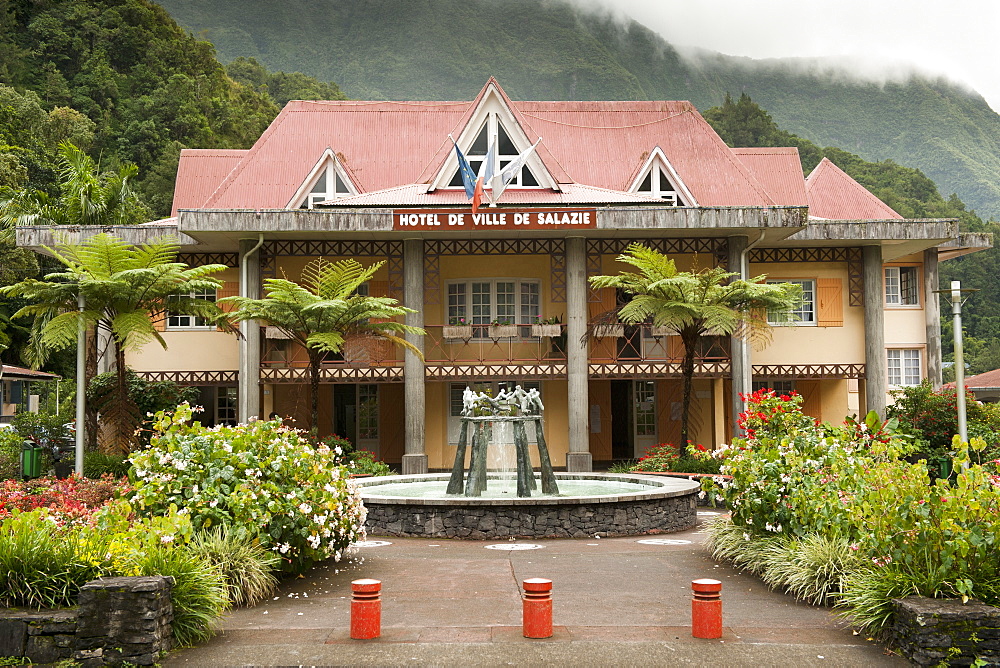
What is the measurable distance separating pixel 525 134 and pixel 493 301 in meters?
4.37

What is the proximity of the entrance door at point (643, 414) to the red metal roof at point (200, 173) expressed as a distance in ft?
→ 43.7

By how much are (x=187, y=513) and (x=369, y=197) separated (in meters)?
16.4

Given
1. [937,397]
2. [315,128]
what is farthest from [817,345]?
[315,128]

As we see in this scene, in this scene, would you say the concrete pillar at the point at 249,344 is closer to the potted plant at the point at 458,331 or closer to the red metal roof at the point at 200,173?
the potted plant at the point at 458,331

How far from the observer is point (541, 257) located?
2634 cm

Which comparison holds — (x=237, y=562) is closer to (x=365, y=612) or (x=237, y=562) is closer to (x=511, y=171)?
(x=365, y=612)

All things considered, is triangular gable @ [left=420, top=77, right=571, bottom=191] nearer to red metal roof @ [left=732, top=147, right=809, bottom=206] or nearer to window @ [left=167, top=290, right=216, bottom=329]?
window @ [left=167, top=290, right=216, bottom=329]

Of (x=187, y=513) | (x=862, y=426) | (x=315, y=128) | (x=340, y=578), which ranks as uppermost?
(x=315, y=128)

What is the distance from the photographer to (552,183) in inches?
988

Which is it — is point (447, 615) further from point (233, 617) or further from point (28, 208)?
point (28, 208)

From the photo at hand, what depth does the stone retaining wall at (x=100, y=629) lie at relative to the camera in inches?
→ 294

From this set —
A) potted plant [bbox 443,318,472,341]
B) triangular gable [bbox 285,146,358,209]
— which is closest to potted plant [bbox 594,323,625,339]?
potted plant [bbox 443,318,472,341]

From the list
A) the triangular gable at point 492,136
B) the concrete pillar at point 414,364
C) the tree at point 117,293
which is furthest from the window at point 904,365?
the tree at point 117,293

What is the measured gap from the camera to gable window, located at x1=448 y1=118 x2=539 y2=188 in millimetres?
25406
